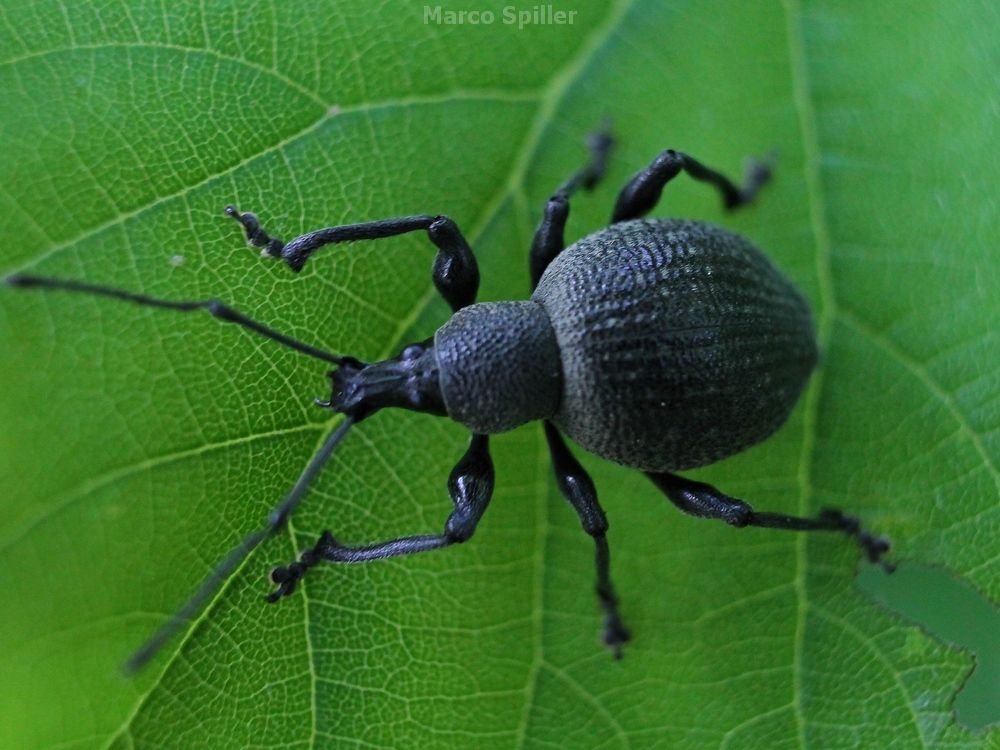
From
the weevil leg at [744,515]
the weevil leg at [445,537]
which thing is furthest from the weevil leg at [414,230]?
the weevil leg at [744,515]

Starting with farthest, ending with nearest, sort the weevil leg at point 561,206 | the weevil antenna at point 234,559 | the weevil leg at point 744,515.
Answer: the weevil leg at point 561,206, the weevil leg at point 744,515, the weevil antenna at point 234,559

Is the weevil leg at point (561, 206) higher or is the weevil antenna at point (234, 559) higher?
the weevil leg at point (561, 206)

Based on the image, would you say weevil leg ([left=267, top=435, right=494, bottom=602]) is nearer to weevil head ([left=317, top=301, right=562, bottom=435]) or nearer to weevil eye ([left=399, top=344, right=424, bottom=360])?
weevil head ([left=317, top=301, right=562, bottom=435])

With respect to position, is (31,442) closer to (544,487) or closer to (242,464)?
(242,464)

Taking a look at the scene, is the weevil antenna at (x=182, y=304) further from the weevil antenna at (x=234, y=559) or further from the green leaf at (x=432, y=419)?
the weevil antenna at (x=234, y=559)

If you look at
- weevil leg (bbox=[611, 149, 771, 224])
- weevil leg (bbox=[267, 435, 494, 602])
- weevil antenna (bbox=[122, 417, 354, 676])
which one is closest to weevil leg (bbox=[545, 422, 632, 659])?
weevil leg (bbox=[267, 435, 494, 602])

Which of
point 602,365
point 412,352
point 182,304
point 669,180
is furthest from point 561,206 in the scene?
point 182,304
